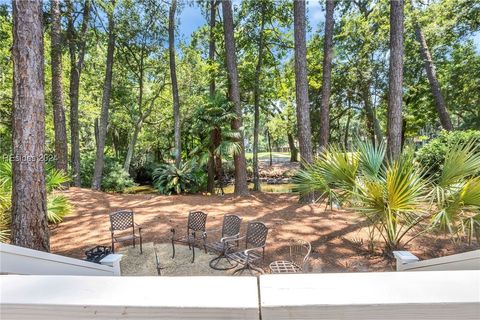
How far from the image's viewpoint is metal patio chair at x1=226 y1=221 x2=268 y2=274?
13.9 ft

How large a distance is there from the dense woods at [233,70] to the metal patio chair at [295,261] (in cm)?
233

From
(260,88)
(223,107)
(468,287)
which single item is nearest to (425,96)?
(260,88)

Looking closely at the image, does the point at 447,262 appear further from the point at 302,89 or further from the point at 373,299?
the point at 302,89

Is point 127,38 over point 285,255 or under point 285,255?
over

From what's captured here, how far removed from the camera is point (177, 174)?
1180 centimetres

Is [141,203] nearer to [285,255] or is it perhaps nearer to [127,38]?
[285,255]

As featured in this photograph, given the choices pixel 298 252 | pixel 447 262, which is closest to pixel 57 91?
pixel 298 252

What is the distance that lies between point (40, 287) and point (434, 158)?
9.29 metres

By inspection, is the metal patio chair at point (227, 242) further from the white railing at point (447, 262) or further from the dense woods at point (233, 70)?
the white railing at point (447, 262)

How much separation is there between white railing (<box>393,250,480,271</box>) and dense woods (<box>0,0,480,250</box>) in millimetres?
4493

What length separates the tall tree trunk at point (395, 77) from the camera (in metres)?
6.36

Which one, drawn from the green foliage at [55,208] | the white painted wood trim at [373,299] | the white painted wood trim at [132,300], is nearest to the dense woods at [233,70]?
the green foliage at [55,208]

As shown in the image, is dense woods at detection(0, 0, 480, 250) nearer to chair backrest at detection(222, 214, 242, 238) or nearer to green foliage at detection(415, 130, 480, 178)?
green foliage at detection(415, 130, 480, 178)

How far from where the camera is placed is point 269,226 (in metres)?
6.09
